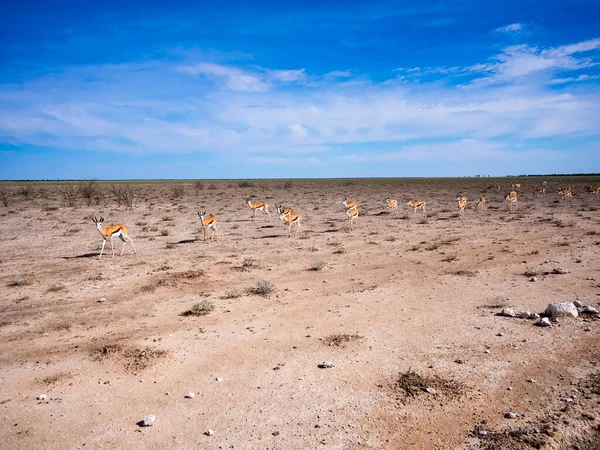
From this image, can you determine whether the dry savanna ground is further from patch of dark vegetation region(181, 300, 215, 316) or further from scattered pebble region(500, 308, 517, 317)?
scattered pebble region(500, 308, 517, 317)

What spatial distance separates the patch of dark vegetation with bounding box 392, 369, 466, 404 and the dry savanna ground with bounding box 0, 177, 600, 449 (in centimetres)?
3

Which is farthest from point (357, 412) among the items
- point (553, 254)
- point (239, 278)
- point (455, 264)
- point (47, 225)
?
point (47, 225)

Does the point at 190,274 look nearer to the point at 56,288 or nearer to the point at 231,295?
the point at 231,295

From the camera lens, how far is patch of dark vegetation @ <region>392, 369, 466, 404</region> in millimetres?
6051

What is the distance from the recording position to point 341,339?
814 cm

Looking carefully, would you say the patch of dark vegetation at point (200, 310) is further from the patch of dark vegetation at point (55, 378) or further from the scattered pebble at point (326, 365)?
the scattered pebble at point (326, 365)

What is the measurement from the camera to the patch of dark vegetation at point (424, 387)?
6.05m

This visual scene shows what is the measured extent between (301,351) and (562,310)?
18.8ft

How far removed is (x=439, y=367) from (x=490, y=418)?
4.68ft

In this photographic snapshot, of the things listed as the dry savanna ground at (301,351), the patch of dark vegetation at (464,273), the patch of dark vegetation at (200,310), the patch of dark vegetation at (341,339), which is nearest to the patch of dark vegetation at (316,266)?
the dry savanna ground at (301,351)

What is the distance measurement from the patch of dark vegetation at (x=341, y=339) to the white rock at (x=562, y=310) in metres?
4.28

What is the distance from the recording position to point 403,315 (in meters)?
9.40

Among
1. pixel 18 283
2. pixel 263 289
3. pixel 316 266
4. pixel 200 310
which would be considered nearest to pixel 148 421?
→ pixel 200 310

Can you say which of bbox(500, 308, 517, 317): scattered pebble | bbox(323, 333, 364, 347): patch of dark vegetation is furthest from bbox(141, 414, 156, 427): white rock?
bbox(500, 308, 517, 317): scattered pebble
